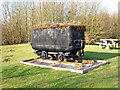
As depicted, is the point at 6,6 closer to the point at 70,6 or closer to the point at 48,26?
the point at 70,6

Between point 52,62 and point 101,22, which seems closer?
point 52,62

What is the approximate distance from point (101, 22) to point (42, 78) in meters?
21.1

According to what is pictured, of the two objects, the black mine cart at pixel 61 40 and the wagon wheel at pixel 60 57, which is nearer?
the black mine cart at pixel 61 40

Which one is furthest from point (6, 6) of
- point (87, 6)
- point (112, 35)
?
point (112, 35)

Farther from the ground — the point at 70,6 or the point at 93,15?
the point at 70,6

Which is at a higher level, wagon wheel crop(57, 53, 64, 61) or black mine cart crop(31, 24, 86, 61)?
→ black mine cart crop(31, 24, 86, 61)

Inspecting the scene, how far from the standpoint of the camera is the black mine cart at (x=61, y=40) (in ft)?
26.1

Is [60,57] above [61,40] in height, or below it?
below

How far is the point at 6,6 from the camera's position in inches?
1266

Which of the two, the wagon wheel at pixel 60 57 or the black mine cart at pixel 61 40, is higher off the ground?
the black mine cart at pixel 61 40

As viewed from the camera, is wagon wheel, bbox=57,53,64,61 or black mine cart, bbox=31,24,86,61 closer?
black mine cart, bbox=31,24,86,61

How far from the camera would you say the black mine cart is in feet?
26.1

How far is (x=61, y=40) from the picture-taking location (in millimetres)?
8164

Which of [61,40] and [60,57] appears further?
[60,57]
